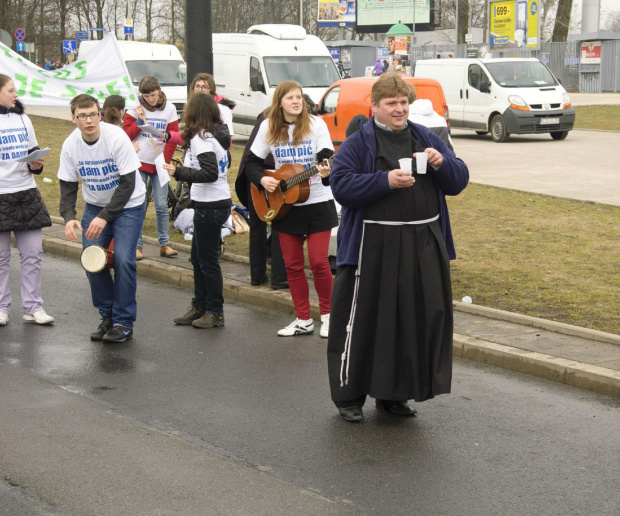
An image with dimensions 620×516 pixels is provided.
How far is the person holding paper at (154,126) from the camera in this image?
1003cm

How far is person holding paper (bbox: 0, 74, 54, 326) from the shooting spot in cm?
771

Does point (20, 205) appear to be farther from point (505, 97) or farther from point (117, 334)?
point (505, 97)

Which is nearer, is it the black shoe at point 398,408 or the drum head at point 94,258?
the black shoe at point 398,408

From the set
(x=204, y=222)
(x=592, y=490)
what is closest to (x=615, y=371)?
(x=592, y=490)

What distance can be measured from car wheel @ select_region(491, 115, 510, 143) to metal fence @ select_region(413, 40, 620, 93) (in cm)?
2109

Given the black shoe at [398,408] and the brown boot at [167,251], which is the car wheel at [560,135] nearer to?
the brown boot at [167,251]

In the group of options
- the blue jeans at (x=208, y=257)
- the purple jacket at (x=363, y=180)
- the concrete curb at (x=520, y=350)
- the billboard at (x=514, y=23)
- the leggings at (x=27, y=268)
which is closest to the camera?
the purple jacket at (x=363, y=180)

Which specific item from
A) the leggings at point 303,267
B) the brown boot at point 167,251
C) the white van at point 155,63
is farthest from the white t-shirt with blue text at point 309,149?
the white van at point 155,63

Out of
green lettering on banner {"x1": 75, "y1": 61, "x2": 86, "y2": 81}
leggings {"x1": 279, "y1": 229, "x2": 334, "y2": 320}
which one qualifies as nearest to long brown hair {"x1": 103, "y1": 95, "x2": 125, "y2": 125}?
leggings {"x1": 279, "y1": 229, "x2": 334, "y2": 320}

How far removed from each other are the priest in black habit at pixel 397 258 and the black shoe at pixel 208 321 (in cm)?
254

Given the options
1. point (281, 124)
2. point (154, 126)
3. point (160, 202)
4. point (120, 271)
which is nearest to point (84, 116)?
point (120, 271)

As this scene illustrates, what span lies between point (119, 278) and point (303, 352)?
147 centimetres

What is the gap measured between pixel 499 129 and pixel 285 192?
1769 cm

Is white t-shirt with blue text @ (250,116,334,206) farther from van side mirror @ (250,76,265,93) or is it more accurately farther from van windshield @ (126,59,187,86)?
van windshield @ (126,59,187,86)
